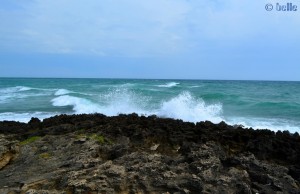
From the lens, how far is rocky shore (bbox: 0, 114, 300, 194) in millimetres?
4402

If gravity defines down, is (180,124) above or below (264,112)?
above

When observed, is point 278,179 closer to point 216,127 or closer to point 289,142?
point 289,142

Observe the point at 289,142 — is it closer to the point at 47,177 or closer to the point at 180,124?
the point at 180,124

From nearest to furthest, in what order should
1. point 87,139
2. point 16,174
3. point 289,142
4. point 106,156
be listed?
point 16,174 < point 106,156 < point 87,139 < point 289,142

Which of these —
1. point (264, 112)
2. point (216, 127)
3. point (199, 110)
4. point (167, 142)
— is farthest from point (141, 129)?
point (264, 112)

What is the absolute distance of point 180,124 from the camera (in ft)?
25.3

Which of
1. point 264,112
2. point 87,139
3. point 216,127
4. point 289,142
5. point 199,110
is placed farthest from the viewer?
point 264,112

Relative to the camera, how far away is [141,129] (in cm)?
679

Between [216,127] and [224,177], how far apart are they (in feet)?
10.4

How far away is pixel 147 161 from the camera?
490cm

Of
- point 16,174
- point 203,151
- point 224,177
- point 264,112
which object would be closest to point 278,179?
A: point 224,177

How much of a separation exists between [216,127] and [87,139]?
3.04 metres

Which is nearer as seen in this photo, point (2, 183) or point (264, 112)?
point (2, 183)

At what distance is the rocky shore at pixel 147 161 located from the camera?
4.40 m
